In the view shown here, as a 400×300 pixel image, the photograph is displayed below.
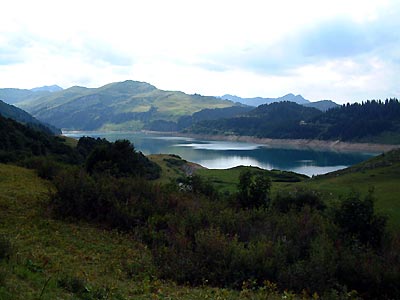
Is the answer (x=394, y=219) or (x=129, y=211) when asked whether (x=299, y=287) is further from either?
(x=394, y=219)

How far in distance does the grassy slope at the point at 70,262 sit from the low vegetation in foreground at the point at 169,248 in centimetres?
4

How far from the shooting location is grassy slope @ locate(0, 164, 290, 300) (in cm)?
775

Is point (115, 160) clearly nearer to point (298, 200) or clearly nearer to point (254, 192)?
point (254, 192)

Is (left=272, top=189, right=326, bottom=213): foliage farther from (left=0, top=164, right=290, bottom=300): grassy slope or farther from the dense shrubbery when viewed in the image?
(left=0, top=164, right=290, bottom=300): grassy slope

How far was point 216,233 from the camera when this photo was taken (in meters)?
13.1

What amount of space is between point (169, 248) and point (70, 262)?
3.36 m

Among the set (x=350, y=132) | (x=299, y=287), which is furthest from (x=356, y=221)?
(x=350, y=132)

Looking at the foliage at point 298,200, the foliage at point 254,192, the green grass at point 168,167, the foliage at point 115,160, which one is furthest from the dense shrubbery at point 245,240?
the green grass at point 168,167

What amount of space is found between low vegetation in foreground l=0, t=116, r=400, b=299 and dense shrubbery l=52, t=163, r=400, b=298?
0.14 feet

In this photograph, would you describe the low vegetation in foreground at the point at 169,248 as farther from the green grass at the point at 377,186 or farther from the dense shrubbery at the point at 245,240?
the green grass at the point at 377,186

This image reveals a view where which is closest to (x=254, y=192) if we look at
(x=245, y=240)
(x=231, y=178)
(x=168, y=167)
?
(x=245, y=240)

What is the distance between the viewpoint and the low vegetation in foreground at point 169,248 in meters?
9.34

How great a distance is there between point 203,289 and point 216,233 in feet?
9.58

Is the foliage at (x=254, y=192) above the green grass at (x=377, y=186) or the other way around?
above
